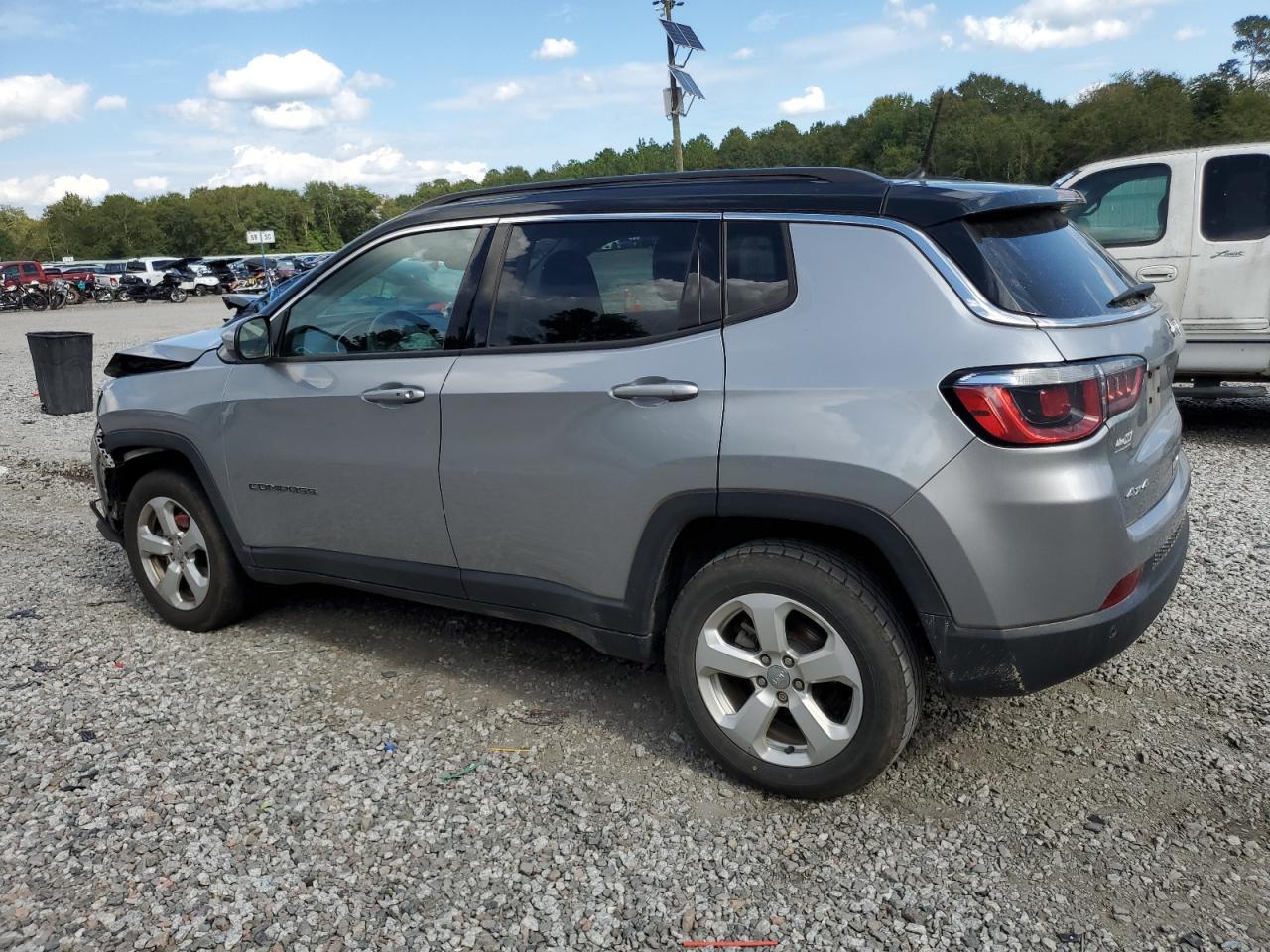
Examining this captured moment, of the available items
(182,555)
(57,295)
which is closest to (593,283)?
(182,555)

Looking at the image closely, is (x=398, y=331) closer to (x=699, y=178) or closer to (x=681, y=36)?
(x=699, y=178)

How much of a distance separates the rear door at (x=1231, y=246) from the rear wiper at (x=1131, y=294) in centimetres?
456

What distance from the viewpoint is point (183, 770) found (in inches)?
131

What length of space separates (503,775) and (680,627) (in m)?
0.79

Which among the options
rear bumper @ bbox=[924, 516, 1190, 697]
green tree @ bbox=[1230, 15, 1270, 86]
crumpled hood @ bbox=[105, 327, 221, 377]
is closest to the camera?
rear bumper @ bbox=[924, 516, 1190, 697]

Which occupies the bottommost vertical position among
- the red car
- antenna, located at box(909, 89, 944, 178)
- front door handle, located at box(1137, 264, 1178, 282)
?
front door handle, located at box(1137, 264, 1178, 282)

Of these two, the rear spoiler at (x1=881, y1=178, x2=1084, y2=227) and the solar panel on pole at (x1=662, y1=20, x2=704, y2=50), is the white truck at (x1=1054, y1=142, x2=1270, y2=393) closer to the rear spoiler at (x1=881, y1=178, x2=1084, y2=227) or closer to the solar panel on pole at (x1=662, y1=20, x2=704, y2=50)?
the rear spoiler at (x1=881, y1=178, x2=1084, y2=227)

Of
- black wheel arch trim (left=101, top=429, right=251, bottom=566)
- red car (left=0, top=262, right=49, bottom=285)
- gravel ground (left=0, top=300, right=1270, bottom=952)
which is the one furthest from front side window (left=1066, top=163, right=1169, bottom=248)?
A: red car (left=0, top=262, right=49, bottom=285)

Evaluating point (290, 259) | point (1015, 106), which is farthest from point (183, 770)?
point (1015, 106)

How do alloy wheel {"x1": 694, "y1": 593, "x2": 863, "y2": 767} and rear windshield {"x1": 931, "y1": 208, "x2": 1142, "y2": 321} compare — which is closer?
rear windshield {"x1": 931, "y1": 208, "x2": 1142, "y2": 321}

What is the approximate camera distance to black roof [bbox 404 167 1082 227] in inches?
111

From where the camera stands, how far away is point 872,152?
7756 cm

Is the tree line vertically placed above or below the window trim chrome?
above

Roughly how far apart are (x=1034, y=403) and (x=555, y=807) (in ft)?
6.02
